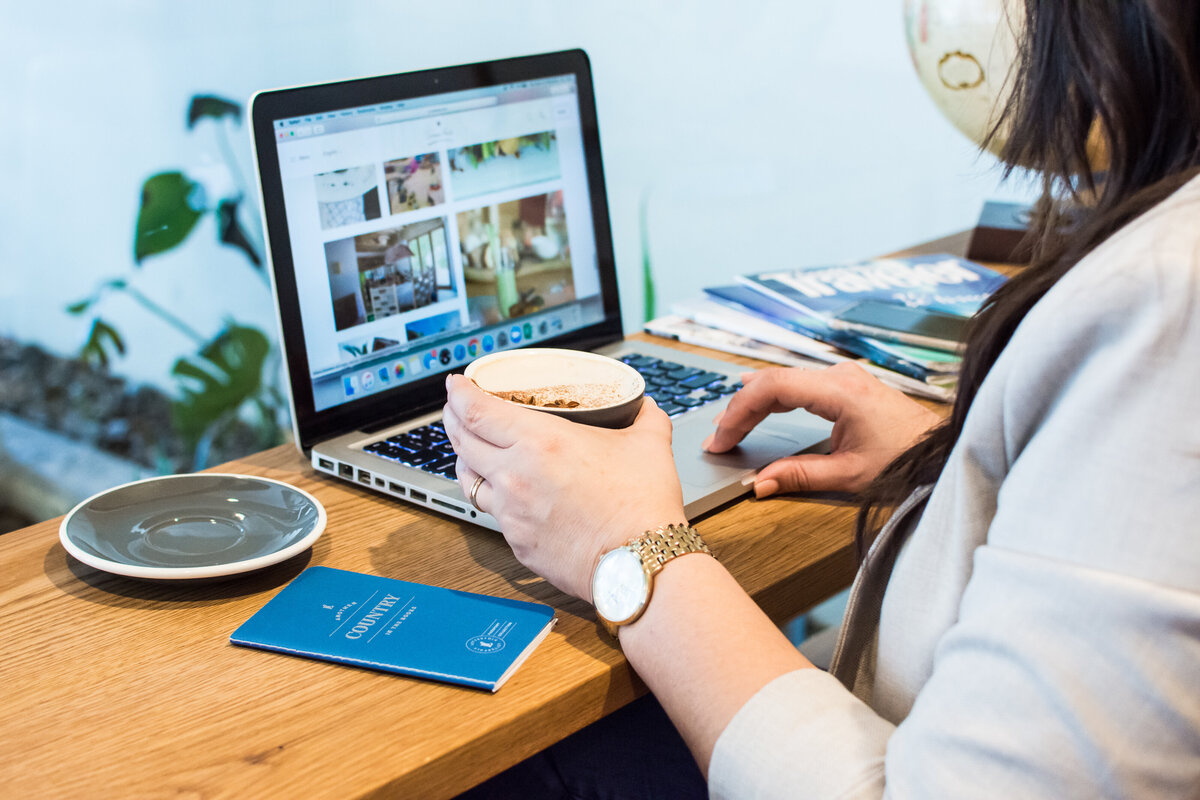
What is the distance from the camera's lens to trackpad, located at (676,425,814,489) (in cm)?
75

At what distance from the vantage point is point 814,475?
0.75 metres

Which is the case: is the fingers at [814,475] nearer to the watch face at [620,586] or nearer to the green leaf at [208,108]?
the watch face at [620,586]

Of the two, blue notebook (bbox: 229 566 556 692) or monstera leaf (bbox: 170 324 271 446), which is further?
monstera leaf (bbox: 170 324 271 446)

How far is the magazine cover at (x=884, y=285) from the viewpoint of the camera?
109 cm

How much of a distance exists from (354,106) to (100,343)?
3.13 feet

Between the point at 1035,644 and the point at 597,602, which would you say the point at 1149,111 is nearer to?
the point at 1035,644

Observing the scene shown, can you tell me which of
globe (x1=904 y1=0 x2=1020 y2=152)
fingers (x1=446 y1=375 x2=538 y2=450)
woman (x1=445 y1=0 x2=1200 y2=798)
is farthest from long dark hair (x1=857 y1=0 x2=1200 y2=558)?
globe (x1=904 y1=0 x2=1020 y2=152)

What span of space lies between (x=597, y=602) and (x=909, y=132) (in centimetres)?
229

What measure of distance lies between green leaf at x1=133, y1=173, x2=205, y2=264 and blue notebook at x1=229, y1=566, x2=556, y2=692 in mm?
1120

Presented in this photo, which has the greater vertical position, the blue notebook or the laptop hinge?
the laptop hinge

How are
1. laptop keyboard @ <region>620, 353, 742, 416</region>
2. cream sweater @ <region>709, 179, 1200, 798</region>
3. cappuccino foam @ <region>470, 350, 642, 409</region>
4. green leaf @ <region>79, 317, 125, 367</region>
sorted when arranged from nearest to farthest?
cream sweater @ <region>709, 179, 1200, 798</region>
cappuccino foam @ <region>470, 350, 642, 409</region>
laptop keyboard @ <region>620, 353, 742, 416</region>
green leaf @ <region>79, 317, 125, 367</region>

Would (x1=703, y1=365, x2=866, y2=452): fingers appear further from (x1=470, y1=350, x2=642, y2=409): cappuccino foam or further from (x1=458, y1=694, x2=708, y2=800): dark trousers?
(x1=458, y1=694, x2=708, y2=800): dark trousers

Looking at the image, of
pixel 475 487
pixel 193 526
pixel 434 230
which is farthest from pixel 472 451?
pixel 434 230

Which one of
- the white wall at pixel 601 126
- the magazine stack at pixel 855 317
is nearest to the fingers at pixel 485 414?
the magazine stack at pixel 855 317
